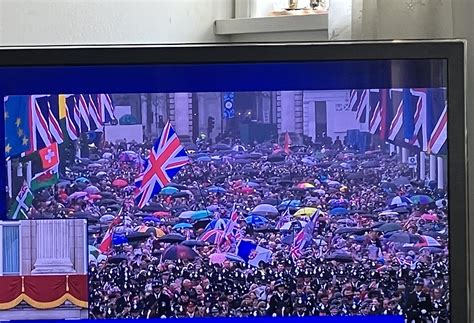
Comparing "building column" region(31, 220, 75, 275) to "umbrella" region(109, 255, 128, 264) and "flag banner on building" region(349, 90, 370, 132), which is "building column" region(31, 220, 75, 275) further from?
"flag banner on building" region(349, 90, 370, 132)

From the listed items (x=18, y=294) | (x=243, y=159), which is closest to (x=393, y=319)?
(x=243, y=159)

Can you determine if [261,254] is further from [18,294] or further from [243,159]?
[18,294]

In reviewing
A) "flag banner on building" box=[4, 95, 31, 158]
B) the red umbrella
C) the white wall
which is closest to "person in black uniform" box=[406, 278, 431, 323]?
the red umbrella

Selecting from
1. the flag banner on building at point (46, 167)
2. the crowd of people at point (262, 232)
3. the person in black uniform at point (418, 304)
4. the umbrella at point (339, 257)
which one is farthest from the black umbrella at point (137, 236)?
the person in black uniform at point (418, 304)

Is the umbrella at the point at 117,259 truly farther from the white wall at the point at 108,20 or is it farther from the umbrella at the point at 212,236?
the white wall at the point at 108,20

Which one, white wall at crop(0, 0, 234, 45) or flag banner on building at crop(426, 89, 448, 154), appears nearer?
flag banner on building at crop(426, 89, 448, 154)

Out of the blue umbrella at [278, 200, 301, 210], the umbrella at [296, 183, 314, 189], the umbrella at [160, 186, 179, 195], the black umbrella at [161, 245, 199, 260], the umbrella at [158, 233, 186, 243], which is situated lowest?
the black umbrella at [161, 245, 199, 260]
